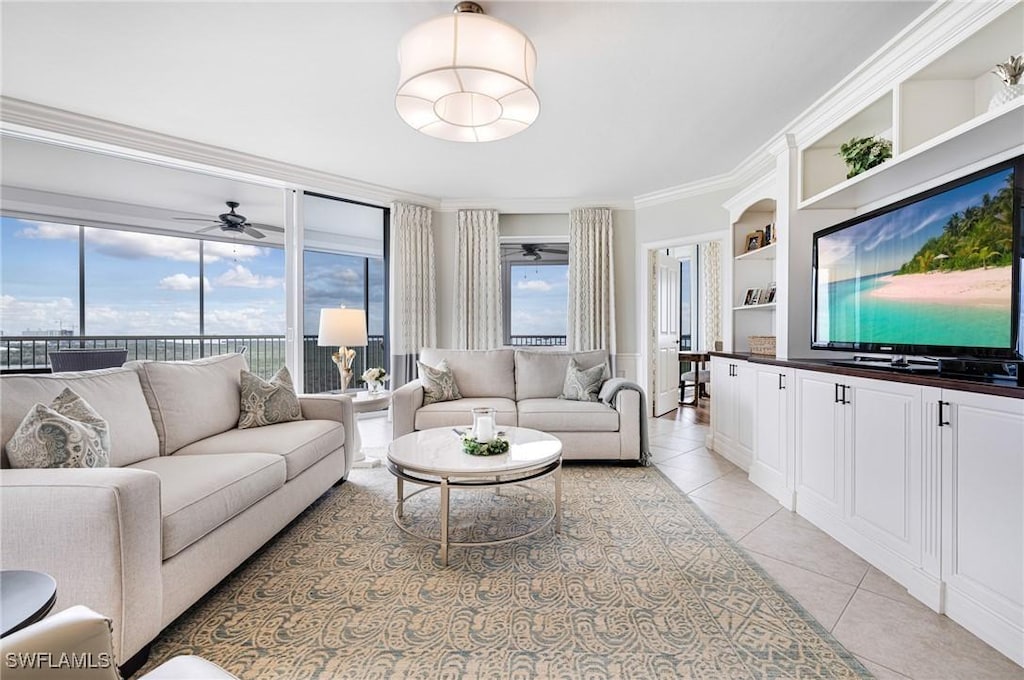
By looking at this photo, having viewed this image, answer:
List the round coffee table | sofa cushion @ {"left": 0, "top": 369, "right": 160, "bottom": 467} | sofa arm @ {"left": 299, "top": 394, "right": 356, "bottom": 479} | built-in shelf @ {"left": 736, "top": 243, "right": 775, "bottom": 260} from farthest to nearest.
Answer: built-in shelf @ {"left": 736, "top": 243, "right": 775, "bottom": 260}
sofa arm @ {"left": 299, "top": 394, "right": 356, "bottom": 479}
the round coffee table
sofa cushion @ {"left": 0, "top": 369, "right": 160, "bottom": 467}

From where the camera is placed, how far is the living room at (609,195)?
1.60 m

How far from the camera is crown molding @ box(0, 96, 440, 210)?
2.99 meters

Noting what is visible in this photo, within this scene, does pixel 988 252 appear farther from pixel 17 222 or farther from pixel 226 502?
pixel 17 222

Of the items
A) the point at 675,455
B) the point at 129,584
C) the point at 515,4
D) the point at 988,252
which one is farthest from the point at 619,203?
the point at 129,584

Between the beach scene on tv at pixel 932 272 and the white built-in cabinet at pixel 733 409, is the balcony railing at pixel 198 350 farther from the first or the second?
the beach scene on tv at pixel 932 272

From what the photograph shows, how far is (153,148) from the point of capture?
3.43 m

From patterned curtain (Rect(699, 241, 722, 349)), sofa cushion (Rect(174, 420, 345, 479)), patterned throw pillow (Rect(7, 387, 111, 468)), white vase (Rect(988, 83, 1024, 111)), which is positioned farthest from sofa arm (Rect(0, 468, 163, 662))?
patterned curtain (Rect(699, 241, 722, 349))

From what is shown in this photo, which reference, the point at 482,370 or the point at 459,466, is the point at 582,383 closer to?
the point at 482,370

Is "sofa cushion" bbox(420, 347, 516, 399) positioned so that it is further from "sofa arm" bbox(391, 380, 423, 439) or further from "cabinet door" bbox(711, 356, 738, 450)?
"cabinet door" bbox(711, 356, 738, 450)

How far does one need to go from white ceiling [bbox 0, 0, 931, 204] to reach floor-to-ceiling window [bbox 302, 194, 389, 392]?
1.67m

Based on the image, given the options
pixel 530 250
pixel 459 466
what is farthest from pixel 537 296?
pixel 459 466

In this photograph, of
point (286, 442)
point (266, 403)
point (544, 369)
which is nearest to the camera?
point (286, 442)

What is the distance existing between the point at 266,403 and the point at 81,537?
1.52 metres

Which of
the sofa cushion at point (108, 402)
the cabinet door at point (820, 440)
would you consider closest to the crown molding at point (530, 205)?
the cabinet door at point (820, 440)
